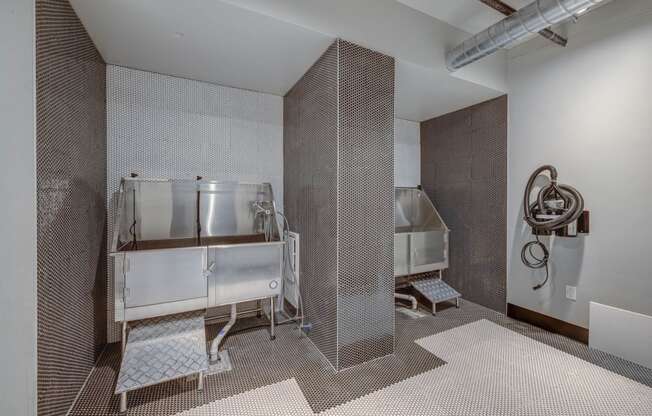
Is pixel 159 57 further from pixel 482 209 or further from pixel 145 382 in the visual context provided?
pixel 482 209

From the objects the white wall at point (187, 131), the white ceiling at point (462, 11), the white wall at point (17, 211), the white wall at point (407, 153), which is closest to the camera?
the white wall at point (17, 211)

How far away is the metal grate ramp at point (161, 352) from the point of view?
6.04ft

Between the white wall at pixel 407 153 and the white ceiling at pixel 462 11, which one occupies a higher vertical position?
the white ceiling at pixel 462 11

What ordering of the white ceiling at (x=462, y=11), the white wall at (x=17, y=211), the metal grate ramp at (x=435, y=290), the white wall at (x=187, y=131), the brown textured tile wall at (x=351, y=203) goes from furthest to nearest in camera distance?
the metal grate ramp at (x=435, y=290), the white wall at (x=187, y=131), the white ceiling at (x=462, y=11), the brown textured tile wall at (x=351, y=203), the white wall at (x=17, y=211)

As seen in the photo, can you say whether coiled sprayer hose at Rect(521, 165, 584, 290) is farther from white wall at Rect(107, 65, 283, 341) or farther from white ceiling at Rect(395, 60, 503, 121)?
white wall at Rect(107, 65, 283, 341)

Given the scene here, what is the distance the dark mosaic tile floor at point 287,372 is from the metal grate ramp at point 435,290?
0.49 meters

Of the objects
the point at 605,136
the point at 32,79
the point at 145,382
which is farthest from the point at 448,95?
the point at 145,382

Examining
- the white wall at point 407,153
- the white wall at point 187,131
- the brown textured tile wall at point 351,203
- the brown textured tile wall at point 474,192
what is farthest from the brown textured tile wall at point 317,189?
the brown textured tile wall at point 474,192

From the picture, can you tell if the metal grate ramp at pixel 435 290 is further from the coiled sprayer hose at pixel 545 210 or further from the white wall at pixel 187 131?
the white wall at pixel 187 131

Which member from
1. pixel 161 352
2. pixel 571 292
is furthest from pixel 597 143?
pixel 161 352

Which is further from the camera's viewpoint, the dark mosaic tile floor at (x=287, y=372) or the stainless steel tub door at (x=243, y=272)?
the stainless steel tub door at (x=243, y=272)

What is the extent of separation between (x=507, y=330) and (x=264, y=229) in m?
3.00

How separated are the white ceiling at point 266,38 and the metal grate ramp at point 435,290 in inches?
100

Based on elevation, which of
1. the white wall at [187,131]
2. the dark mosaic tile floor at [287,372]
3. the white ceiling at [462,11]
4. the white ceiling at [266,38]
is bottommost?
the dark mosaic tile floor at [287,372]
